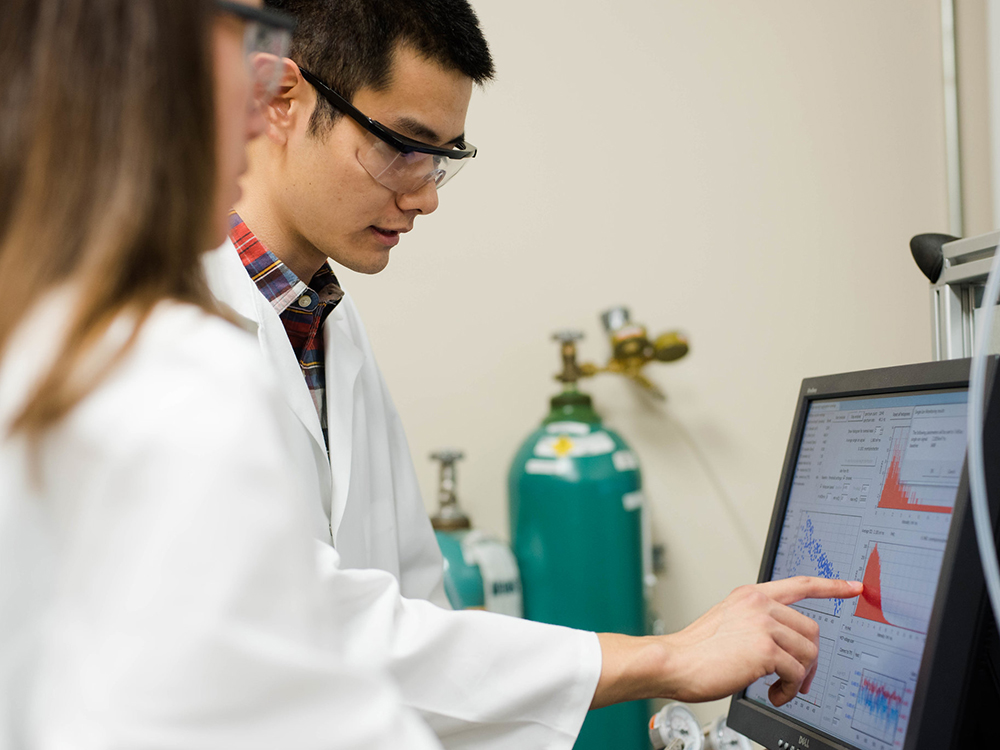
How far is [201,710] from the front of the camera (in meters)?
0.34

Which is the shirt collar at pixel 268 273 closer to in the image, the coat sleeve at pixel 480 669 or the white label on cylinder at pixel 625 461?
the coat sleeve at pixel 480 669

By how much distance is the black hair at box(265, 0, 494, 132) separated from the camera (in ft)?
3.62

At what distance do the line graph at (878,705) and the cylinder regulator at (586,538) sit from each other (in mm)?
959

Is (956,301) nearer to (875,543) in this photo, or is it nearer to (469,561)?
(875,543)

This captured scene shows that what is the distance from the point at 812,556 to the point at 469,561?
0.89 metres

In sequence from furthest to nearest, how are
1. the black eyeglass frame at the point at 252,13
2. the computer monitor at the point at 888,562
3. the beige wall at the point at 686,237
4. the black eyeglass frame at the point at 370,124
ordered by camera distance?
1. the beige wall at the point at 686,237
2. the black eyeglass frame at the point at 370,124
3. the computer monitor at the point at 888,562
4. the black eyeglass frame at the point at 252,13

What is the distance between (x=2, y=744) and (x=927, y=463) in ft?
2.06

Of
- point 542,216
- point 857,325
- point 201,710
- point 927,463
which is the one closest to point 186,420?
point 201,710

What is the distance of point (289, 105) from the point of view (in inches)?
44.3

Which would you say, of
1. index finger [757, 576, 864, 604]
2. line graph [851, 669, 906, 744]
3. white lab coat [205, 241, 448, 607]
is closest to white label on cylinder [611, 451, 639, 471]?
white lab coat [205, 241, 448, 607]

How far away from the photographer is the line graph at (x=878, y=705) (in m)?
0.63

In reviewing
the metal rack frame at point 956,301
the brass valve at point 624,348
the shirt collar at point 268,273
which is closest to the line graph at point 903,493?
the metal rack frame at point 956,301

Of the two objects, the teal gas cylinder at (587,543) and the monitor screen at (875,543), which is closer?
the monitor screen at (875,543)

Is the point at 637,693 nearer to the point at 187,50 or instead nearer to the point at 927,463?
the point at 927,463
